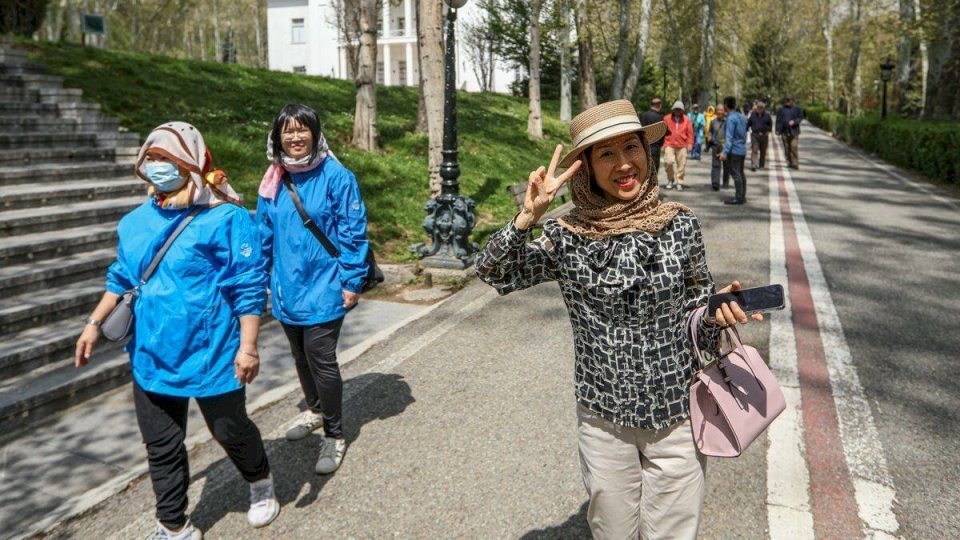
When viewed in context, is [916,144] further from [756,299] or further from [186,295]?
[186,295]

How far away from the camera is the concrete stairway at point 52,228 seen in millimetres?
5082

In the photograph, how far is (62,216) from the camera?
7172 millimetres

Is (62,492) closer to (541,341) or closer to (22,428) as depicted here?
(22,428)

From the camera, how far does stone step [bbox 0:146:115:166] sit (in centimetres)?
809

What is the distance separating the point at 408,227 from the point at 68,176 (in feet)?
14.6

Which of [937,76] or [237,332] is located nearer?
[237,332]

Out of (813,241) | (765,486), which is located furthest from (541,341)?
(813,241)

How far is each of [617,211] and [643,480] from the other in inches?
36.8

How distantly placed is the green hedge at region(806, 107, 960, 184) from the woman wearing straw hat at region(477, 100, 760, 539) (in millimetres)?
17383

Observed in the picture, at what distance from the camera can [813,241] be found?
9898 mm

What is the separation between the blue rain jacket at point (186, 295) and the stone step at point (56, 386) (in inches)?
87.7

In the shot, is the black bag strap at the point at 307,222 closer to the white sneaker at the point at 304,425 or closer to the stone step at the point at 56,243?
the white sneaker at the point at 304,425

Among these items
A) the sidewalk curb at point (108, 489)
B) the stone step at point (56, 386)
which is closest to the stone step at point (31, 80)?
the stone step at point (56, 386)

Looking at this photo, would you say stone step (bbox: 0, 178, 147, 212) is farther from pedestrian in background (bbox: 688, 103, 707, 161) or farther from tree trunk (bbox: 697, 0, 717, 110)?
tree trunk (bbox: 697, 0, 717, 110)
